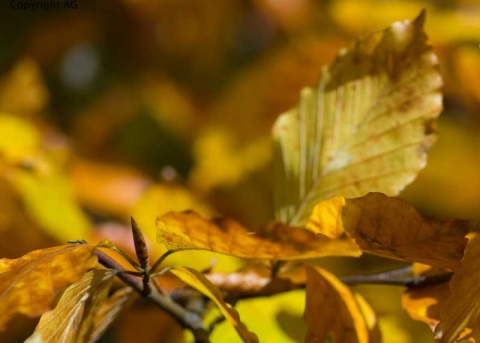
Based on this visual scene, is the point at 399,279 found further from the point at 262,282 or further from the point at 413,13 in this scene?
the point at 413,13

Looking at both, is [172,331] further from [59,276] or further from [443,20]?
[443,20]

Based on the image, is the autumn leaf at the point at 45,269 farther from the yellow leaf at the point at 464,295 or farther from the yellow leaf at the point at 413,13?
the yellow leaf at the point at 413,13

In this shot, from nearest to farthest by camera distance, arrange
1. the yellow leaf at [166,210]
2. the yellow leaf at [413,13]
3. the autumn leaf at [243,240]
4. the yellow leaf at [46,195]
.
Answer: the autumn leaf at [243,240], the yellow leaf at [166,210], the yellow leaf at [46,195], the yellow leaf at [413,13]

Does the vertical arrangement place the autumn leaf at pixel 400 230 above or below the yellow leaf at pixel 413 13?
below

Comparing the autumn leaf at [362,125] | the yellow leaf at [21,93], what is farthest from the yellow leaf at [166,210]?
the yellow leaf at [21,93]

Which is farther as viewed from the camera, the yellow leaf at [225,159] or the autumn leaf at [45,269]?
the yellow leaf at [225,159]

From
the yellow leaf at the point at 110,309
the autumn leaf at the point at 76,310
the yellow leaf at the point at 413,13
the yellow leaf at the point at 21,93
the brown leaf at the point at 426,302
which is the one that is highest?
the yellow leaf at the point at 413,13

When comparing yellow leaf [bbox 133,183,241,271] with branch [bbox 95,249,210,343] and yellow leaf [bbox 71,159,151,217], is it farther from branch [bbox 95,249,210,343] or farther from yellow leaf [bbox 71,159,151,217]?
yellow leaf [bbox 71,159,151,217]
